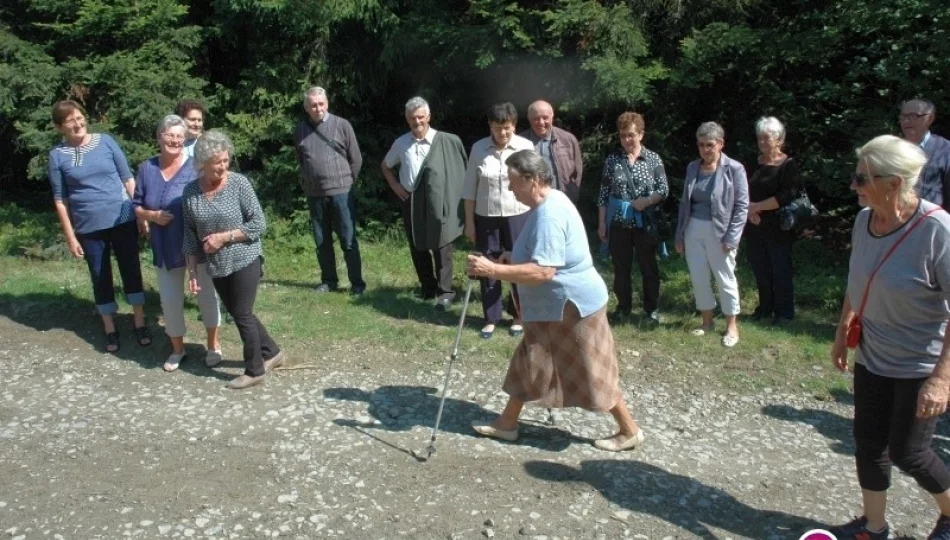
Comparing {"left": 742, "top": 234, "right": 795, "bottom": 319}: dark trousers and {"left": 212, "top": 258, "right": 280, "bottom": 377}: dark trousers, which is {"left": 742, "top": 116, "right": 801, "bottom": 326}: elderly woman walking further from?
{"left": 212, "top": 258, "right": 280, "bottom": 377}: dark trousers

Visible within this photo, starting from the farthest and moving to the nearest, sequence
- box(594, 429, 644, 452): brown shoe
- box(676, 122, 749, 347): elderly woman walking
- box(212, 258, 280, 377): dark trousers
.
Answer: box(676, 122, 749, 347): elderly woman walking → box(212, 258, 280, 377): dark trousers → box(594, 429, 644, 452): brown shoe

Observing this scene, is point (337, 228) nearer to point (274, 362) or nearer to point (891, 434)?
point (274, 362)

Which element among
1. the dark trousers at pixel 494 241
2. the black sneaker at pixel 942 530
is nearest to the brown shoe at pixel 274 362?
the dark trousers at pixel 494 241

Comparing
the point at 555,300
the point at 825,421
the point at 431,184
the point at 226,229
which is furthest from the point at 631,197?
the point at 226,229

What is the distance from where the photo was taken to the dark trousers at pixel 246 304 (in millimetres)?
5902

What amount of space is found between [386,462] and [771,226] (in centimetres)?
413

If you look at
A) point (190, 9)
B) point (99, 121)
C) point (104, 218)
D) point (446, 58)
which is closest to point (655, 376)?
point (104, 218)

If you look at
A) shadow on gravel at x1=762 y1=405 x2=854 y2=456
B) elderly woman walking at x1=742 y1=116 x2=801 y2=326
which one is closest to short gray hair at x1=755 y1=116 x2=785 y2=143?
elderly woman walking at x1=742 y1=116 x2=801 y2=326

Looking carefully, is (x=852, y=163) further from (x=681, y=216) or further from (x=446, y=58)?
(x=446, y=58)

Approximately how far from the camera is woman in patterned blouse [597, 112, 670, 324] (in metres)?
7.11

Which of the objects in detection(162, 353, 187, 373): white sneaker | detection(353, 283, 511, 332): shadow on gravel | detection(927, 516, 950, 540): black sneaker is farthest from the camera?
detection(353, 283, 511, 332): shadow on gravel

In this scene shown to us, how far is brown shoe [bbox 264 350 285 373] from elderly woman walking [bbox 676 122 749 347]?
131 inches

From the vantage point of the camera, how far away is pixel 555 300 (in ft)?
15.8

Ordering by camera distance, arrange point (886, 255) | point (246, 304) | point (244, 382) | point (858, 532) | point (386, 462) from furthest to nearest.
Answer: point (244, 382) < point (246, 304) < point (386, 462) < point (858, 532) < point (886, 255)
